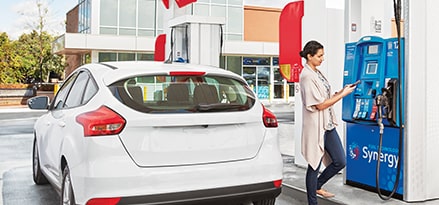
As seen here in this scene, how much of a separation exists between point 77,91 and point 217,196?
1.78 metres

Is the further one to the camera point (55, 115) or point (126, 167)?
point (55, 115)

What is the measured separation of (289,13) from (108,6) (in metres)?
22.1

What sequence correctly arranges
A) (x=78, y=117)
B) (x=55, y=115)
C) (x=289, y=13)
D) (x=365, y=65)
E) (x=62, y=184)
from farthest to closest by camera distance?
1. (x=289, y=13)
2. (x=365, y=65)
3. (x=55, y=115)
4. (x=62, y=184)
5. (x=78, y=117)

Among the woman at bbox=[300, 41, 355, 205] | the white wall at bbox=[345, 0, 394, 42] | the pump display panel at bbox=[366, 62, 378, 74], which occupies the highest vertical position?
the white wall at bbox=[345, 0, 394, 42]

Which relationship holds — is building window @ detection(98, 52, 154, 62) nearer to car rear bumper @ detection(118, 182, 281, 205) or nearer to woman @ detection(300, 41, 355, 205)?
woman @ detection(300, 41, 355, 205)

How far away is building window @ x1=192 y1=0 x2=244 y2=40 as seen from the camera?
29.6 m

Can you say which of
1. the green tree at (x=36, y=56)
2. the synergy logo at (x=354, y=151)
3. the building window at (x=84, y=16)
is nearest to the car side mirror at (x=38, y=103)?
the synergy logo at (x=354, y=151)

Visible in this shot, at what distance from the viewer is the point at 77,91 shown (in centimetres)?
429

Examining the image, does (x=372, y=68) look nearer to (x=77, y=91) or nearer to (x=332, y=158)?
(x=332, y=158)

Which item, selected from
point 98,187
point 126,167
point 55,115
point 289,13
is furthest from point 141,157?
point 289,13

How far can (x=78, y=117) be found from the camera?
142 inches

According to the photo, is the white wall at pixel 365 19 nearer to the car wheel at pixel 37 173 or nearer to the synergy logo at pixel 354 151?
the synergy logo at pixel 354 151

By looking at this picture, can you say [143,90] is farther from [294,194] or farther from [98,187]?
[294,194]
